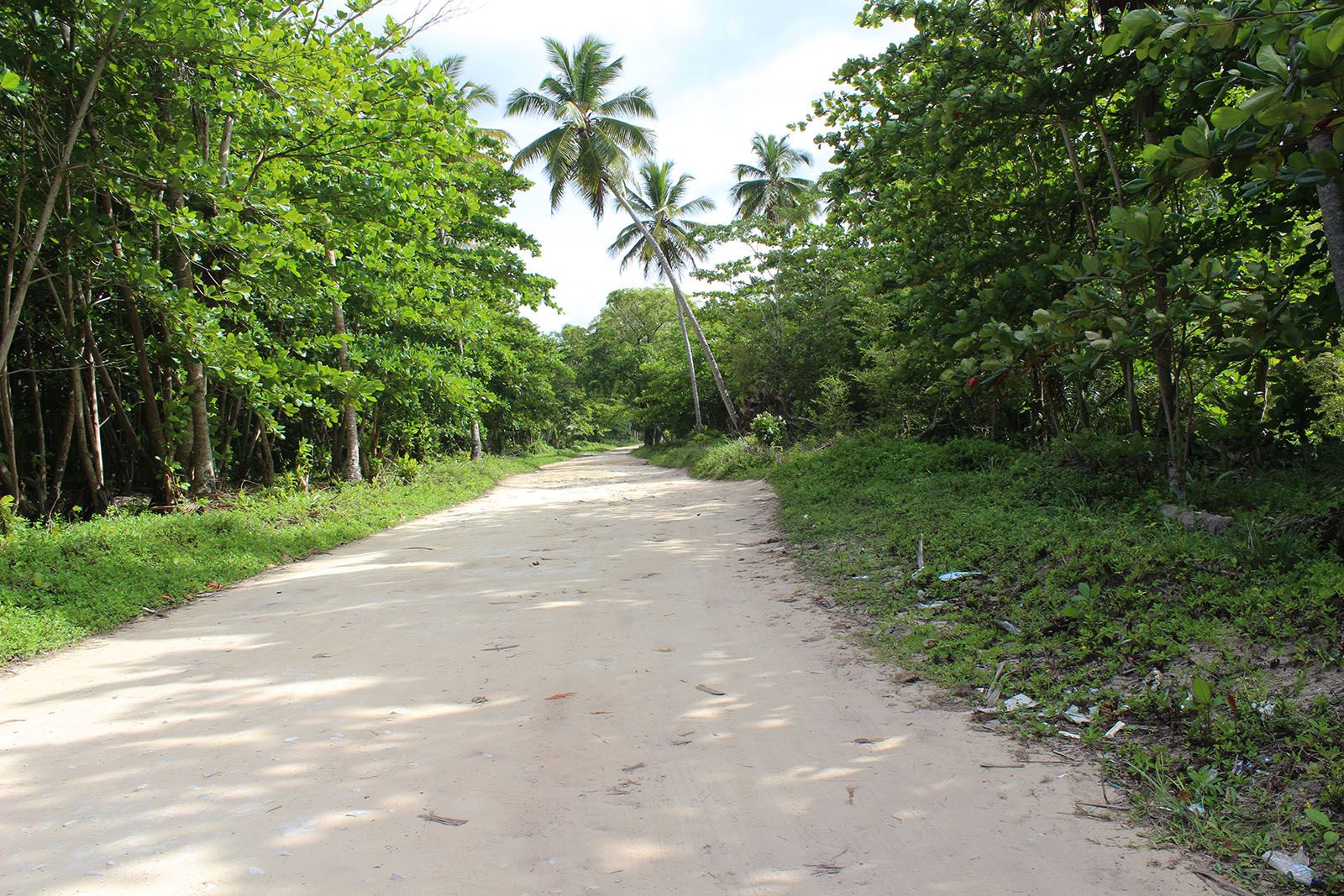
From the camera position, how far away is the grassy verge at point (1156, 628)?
2.36 metres

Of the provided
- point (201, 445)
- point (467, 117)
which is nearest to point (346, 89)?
point (467, 117)

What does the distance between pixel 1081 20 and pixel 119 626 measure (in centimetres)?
901

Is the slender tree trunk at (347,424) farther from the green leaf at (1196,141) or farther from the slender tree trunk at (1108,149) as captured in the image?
the green leaf at (1196,141)

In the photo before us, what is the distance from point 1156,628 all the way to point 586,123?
2091 centimetres

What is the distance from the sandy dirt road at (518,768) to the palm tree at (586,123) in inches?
653

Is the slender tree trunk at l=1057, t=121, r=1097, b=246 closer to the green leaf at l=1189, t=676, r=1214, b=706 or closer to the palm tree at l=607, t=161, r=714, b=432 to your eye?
the green leaf at l=1189, t=676, r=1214, b=706

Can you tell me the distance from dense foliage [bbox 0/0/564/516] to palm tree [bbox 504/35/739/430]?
10.6m

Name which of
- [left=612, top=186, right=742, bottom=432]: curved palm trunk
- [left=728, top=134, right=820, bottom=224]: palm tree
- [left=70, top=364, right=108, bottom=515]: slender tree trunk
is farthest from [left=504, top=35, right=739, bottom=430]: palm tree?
[left=70, top=364, right=108, bottom=515]: slender tree trunk

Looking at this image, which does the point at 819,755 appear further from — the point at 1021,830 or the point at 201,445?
the point at 201,445

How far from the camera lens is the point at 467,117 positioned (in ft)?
29.9

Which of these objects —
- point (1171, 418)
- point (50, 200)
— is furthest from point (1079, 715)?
point (50, 200)

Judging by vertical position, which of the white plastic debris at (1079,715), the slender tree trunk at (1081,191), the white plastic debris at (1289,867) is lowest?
the white plastic debris at (1289,867)

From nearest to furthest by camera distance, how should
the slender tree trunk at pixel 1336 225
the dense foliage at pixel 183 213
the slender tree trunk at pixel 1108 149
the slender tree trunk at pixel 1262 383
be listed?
1. the slender tree trunk at pixel 1336 225
2. the slender tree trunk at pixel 1262 383
3. the slender tree trunk at pixel 1108 149
4. the dense foliage at pixel 183 213

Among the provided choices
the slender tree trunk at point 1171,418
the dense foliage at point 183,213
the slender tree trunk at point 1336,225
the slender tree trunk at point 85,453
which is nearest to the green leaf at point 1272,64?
the slender tree trunk at point 1336,225
